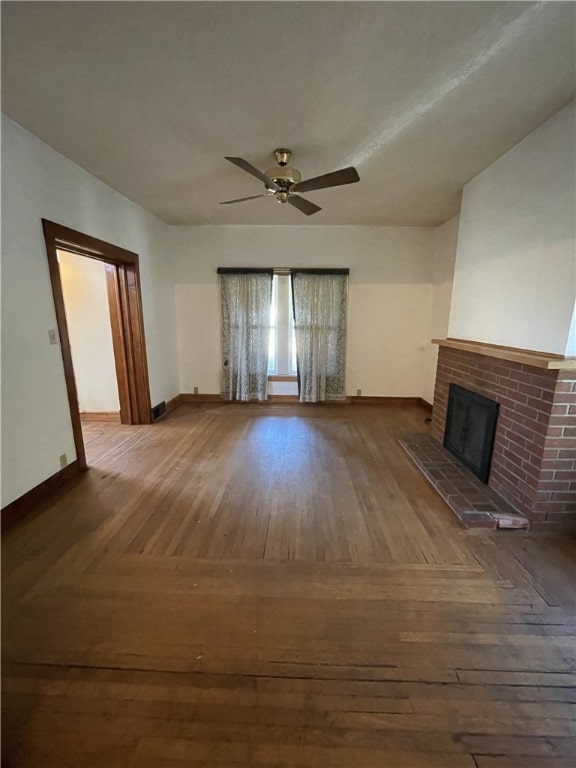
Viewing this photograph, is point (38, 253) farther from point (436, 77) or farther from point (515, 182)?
point (515, 182)

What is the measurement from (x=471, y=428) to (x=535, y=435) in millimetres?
723

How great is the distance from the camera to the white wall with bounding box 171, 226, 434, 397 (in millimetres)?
4414

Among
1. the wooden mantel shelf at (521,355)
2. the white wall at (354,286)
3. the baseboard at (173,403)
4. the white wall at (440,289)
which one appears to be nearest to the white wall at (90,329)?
the baseboard at (173,403)

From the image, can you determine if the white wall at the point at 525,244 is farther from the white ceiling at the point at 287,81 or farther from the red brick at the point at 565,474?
the red brick at the point at 565,474

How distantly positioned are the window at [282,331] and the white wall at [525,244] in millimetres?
2468

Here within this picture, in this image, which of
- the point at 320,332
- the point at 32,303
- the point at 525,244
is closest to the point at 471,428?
the point at 525,244

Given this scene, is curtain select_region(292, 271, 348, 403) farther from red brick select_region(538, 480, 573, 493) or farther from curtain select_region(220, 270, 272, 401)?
red brick select_region(538, 480, 573, 493)

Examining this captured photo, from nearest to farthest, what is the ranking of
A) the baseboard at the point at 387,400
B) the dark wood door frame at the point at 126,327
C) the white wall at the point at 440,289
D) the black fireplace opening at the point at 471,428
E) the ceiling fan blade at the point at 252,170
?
the ceiling fan blade at the point at 252,170, the black fireplace opening at the point at 471,428, the dark wood door frame at the point at 126,327, the white wall at the point at 440,289, the baseboard at the point at 387,400

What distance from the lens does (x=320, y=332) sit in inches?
180

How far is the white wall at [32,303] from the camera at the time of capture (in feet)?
6.57

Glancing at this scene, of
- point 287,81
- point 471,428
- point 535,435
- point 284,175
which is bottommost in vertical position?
point 471,428

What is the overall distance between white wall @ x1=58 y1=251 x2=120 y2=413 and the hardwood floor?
177 centimetres

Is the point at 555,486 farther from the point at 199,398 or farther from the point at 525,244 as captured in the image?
the point at 199,398

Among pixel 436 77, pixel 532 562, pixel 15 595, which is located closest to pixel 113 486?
pixel 15 595
